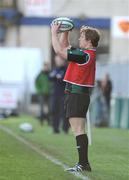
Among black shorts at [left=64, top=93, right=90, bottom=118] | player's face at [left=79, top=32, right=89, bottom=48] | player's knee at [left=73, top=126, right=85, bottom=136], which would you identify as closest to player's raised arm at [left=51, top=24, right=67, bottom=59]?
player's face at [left=79, top=32, right=89, bottom=48]

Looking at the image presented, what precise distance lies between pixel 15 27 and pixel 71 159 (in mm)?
26447

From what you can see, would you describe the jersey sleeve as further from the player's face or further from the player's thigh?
the player's thigh

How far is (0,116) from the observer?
28.1 meters

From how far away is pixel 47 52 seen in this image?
3800 centimetres

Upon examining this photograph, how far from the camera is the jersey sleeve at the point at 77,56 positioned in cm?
1010

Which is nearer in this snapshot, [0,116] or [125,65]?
[125,65]

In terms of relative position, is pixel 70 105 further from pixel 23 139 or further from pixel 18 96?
pixel 18 96

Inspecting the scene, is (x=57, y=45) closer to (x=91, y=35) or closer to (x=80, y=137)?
(x=91, y=35)

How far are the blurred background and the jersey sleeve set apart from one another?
11957 millimetres

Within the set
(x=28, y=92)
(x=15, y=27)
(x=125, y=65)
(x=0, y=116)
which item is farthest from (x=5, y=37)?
(x=125, y=65)

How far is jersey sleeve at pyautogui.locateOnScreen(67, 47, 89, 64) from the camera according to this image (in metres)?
10.1

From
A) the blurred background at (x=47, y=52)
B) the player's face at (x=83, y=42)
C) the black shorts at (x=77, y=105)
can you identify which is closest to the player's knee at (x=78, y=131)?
the black shorts at (x=77, y=105)

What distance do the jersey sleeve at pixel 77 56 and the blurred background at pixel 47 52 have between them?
12.0 m

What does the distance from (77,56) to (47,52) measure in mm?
27891
